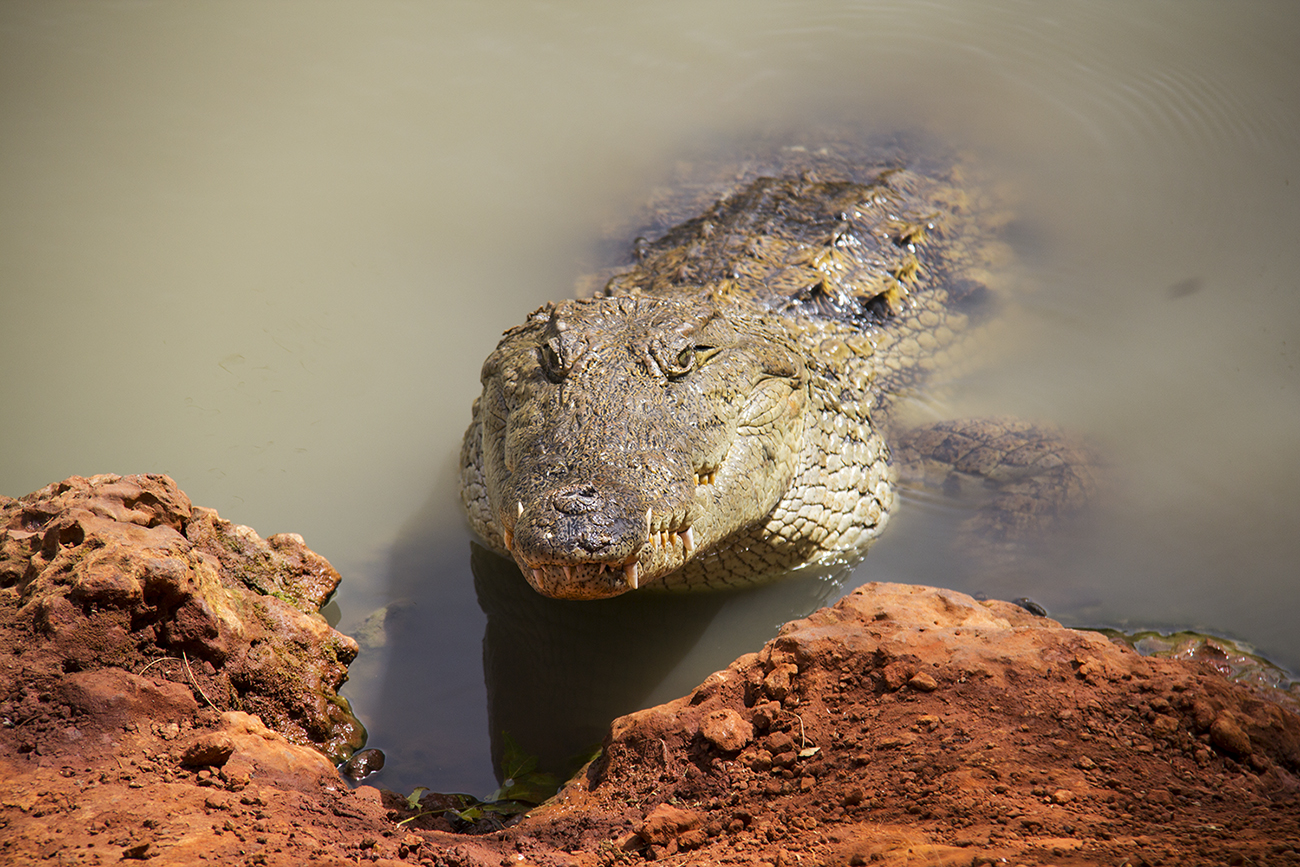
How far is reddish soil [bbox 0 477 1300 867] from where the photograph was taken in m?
1.44

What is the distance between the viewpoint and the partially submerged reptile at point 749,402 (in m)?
2.37

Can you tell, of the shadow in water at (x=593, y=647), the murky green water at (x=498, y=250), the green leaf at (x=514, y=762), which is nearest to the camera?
the green leaf at (x=514, y=762)

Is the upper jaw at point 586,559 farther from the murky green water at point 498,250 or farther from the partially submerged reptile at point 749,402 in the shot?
the murky green water at point 498,250

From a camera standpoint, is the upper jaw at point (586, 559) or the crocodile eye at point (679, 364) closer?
the upper jaw at point (586, 559)

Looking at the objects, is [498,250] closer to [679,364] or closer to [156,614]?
[679,364]

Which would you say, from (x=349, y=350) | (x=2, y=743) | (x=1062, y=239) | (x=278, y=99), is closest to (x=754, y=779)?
(x=2, y=743)

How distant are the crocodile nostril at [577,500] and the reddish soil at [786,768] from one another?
0.60 m

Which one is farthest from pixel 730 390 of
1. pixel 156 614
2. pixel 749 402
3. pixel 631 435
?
pixel 156 614

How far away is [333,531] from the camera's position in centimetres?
357

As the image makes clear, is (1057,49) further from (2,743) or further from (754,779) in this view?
(2,743)

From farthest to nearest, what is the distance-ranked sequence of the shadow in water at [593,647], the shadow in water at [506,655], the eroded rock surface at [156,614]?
the shadow in water at [593,647]
the shadow in water at [506,655]
the eroded rock surface at [156,614]

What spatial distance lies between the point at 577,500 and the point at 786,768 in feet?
2.85

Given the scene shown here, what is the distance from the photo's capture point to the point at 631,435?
2.52 meters

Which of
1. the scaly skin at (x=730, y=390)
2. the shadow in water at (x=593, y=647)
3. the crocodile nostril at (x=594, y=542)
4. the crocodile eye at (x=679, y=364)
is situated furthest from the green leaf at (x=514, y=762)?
the crocodile eye at (x=679, y=364)
